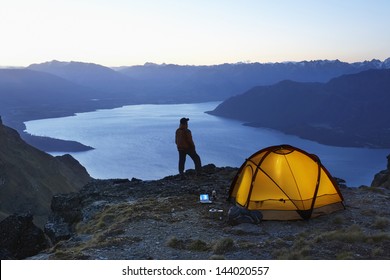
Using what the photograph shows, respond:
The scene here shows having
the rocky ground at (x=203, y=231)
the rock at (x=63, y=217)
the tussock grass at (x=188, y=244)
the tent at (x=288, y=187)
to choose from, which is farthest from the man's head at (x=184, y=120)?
the tussock grass at (x=188, y=244)

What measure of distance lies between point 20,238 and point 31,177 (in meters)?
80.6

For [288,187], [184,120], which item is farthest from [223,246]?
[184,120]

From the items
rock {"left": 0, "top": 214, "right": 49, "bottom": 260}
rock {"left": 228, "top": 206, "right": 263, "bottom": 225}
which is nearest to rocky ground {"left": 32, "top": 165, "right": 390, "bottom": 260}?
rock {"left": 228, "top": 206, "right": 263, "bottom": 225}

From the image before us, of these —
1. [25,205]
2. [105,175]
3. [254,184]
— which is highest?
[254,184]

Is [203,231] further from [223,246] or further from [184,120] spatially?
[184,120]

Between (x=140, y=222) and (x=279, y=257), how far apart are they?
5609 millimetres

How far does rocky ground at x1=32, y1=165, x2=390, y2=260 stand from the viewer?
1044 centimetres

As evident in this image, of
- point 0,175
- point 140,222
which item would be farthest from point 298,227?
point 0,175

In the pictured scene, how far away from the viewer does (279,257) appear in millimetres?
9797

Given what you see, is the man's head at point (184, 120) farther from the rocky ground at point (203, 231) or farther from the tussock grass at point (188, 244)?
the tussock grass at point (188, 244)

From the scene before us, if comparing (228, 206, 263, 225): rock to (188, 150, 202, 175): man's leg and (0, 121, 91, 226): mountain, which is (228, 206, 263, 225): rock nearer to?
(188, 150, 202, 175): man's leg

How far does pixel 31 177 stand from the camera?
92000 millimetres

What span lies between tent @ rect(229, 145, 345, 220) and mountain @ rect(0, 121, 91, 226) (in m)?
65.3

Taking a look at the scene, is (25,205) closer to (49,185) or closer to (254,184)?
(49,185)
